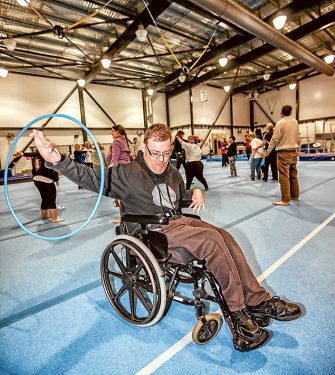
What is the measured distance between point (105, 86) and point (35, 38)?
6.25 meters

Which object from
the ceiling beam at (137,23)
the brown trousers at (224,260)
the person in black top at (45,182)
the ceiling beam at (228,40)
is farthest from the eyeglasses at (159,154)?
the ceiling beam at (137,23)

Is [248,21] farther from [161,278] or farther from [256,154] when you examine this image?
[161,278]

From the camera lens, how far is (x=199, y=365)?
52.2 inches

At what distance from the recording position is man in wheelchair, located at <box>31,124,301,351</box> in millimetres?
1358

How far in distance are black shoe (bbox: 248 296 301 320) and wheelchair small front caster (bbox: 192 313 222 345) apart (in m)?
0.25

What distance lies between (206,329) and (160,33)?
202 inches

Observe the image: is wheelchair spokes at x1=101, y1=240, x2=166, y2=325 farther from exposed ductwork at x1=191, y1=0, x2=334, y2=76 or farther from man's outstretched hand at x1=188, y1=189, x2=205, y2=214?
exposed ductwork at x1=191, y1=0, x2=334, y2=76

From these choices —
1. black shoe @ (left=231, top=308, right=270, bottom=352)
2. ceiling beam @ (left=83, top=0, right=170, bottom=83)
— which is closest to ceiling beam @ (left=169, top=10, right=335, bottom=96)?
ceiling beam @ (left=83, top=0, right=170, bottom=83)

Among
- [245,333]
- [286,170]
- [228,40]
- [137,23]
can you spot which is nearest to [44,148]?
[245,333]

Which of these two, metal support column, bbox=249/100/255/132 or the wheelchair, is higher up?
metal support column, bbox=249/100/255/132

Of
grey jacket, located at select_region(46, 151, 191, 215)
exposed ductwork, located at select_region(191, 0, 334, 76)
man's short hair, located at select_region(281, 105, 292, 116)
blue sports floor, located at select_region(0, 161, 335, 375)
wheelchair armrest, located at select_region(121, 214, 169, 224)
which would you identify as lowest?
blue sports floor, located at select_region(0, 161, 335, 375)

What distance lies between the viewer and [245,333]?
1371 mm

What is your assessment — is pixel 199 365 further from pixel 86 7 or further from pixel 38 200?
pixel 86 7

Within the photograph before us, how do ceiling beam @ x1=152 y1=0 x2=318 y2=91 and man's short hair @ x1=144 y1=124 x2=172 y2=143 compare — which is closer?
man's short hair @ x1=144 y1=124 x2=172 y2=143
